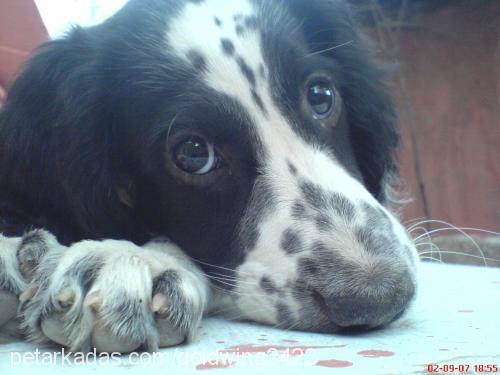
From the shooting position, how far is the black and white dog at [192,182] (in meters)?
1.47

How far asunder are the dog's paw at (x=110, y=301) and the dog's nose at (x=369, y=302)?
0.32m

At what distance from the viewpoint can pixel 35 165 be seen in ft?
7.09

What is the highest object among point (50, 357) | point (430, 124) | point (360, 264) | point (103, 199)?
point (430, 124)

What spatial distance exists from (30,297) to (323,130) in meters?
1.01

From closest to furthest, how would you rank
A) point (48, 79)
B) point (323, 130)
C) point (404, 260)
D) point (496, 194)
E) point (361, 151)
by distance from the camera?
point (404, 260), point (323, 130), point (48, 79), point (361, 151), point (496, 194)

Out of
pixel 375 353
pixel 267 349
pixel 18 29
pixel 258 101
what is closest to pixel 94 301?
pixel 267 349

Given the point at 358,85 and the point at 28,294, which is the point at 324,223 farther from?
the point at 358,85

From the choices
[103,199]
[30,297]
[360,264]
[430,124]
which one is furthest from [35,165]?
[430,124]

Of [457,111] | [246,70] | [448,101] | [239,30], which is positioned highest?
[448,101]

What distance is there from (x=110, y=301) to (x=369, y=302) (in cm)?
57

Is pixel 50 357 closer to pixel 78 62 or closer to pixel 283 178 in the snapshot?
pixel 283 178

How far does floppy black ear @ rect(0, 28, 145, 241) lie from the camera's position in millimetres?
2105

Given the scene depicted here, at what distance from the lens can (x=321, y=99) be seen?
2.13 meters

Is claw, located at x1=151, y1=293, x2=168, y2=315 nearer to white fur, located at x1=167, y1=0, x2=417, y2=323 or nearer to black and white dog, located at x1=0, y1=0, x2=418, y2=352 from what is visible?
black and white dog, located at x1=0, y1=0, x2=418, y2=352
